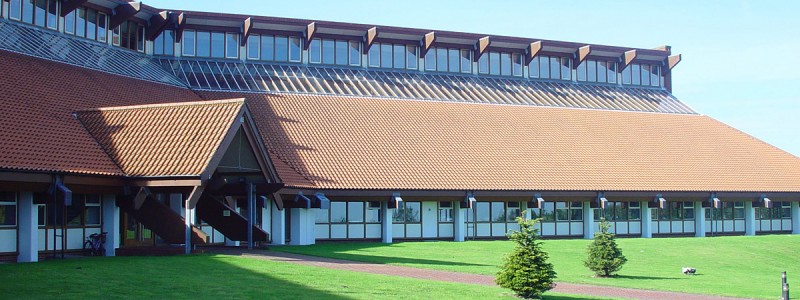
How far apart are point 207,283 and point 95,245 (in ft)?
36.1

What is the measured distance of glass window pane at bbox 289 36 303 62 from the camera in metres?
52.3

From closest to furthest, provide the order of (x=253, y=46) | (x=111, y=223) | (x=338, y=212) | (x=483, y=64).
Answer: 1. (x=111, y=223)
2. (x=338, y=212)
3. (x=253, y=46)
4. (x=483, y=64)

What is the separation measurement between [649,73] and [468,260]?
3515 centimetres

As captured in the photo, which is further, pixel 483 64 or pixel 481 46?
pixel 483 64

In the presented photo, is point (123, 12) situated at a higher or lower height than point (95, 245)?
higher

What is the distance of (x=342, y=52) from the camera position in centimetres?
5353

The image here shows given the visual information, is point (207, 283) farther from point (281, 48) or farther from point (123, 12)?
point (281, 48)

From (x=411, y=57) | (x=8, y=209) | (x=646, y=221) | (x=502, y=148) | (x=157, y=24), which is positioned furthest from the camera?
(x=411, y=57)

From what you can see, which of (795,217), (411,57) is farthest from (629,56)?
(411,57)

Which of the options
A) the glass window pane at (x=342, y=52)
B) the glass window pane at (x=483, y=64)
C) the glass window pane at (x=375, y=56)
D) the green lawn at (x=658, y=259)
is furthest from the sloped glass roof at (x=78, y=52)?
the glass window pane at (x=483, y=64)

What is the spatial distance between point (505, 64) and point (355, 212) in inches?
727

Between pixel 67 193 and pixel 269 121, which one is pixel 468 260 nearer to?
pixel 67 193

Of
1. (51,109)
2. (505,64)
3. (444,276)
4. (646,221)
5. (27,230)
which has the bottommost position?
(444,276)

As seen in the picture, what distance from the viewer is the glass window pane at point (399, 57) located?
5488 centimetres
